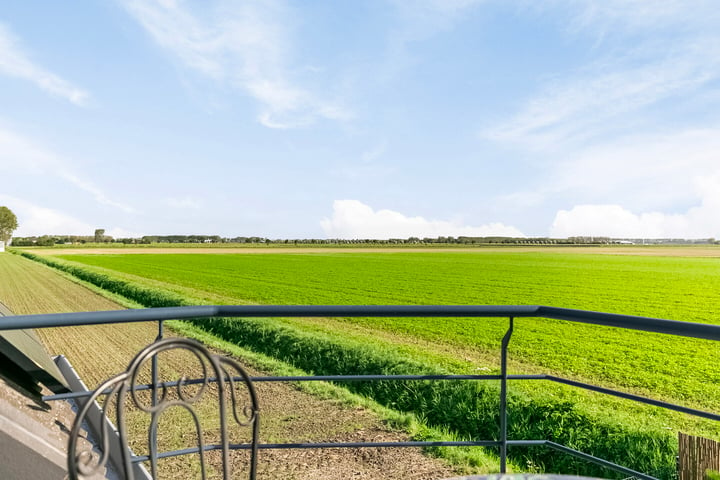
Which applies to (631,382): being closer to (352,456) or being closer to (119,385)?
(352,456)

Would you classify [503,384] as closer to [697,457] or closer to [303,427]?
[697,457]

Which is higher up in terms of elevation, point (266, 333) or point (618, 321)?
point (618, 321)

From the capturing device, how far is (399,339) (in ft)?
52.1

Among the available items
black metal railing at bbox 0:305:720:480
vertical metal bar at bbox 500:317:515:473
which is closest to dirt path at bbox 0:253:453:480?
vertical metal bar at bbox 500:317:515:473

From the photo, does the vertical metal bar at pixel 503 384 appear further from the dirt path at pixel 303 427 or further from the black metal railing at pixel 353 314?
the dirt path at pixel 303 427

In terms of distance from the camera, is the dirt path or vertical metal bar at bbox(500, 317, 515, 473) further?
the dirt path

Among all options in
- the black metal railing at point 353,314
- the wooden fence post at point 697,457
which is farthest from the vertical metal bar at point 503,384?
the wooden fence post at point 697,457

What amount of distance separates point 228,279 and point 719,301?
26.4 m

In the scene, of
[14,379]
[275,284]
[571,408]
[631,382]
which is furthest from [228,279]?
[14,379]

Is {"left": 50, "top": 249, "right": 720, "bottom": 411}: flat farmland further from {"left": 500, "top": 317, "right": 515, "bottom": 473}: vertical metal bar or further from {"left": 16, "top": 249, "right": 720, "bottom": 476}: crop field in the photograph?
{"left": 500, "top": 317, "right": 515, "bottom": 473}: vertical metal bar

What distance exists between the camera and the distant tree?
4333 inches

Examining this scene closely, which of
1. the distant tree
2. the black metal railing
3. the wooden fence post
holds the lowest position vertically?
the wooden fence post

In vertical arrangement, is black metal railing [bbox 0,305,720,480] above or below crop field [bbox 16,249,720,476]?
above

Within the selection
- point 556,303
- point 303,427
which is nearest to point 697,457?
point 303,427
